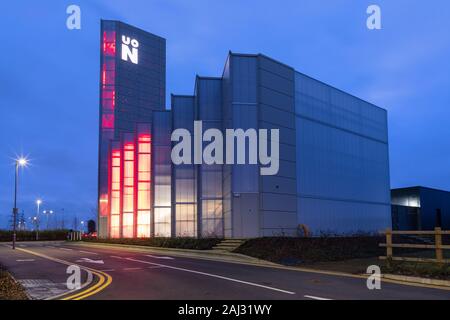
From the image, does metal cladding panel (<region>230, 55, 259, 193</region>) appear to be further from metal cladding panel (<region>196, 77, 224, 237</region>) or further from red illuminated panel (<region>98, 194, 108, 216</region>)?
red illuminated panel (<region>98, 194, 108, 216</region>)

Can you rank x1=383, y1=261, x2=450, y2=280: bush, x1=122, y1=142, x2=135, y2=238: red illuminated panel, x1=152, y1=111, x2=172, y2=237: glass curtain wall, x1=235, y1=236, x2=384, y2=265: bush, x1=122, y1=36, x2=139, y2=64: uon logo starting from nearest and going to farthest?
x1=383, y1=261, x2=450, y2=280: bush → x1=235, y1=236, x2=384, y2=265: bush → x1=152, y1=111, x2=172, y2=237: glass curtain wall → x1=122, y1=142, x2=135, y2=238: red illuminated panel → x1=122, y1=36, x2=139, y2=64: uon logo

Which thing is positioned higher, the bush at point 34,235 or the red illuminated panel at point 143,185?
the red illuminated panel at point 143,185

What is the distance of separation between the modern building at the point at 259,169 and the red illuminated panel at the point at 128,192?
116mm

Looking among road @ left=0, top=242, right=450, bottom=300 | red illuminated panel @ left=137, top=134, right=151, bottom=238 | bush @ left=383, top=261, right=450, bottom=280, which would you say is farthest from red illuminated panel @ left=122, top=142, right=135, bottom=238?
bush @ left=383, top=261, right=450, bottom=280

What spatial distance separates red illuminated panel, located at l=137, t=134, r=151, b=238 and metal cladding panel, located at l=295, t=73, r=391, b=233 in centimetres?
1960

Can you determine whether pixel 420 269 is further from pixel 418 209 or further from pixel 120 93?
pixel 120 93

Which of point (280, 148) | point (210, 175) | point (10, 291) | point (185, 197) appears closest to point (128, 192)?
point (185, 197)

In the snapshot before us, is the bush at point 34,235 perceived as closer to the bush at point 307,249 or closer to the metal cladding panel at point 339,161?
the metal cladding panel at point 339,161

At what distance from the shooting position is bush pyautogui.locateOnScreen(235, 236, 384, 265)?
75.8 feet

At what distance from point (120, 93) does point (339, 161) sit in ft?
129

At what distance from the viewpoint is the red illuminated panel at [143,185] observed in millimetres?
49906

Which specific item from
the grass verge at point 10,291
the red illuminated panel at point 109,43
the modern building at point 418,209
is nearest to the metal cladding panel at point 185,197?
the modern building at point 418,209

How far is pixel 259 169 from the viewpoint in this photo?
115ft
